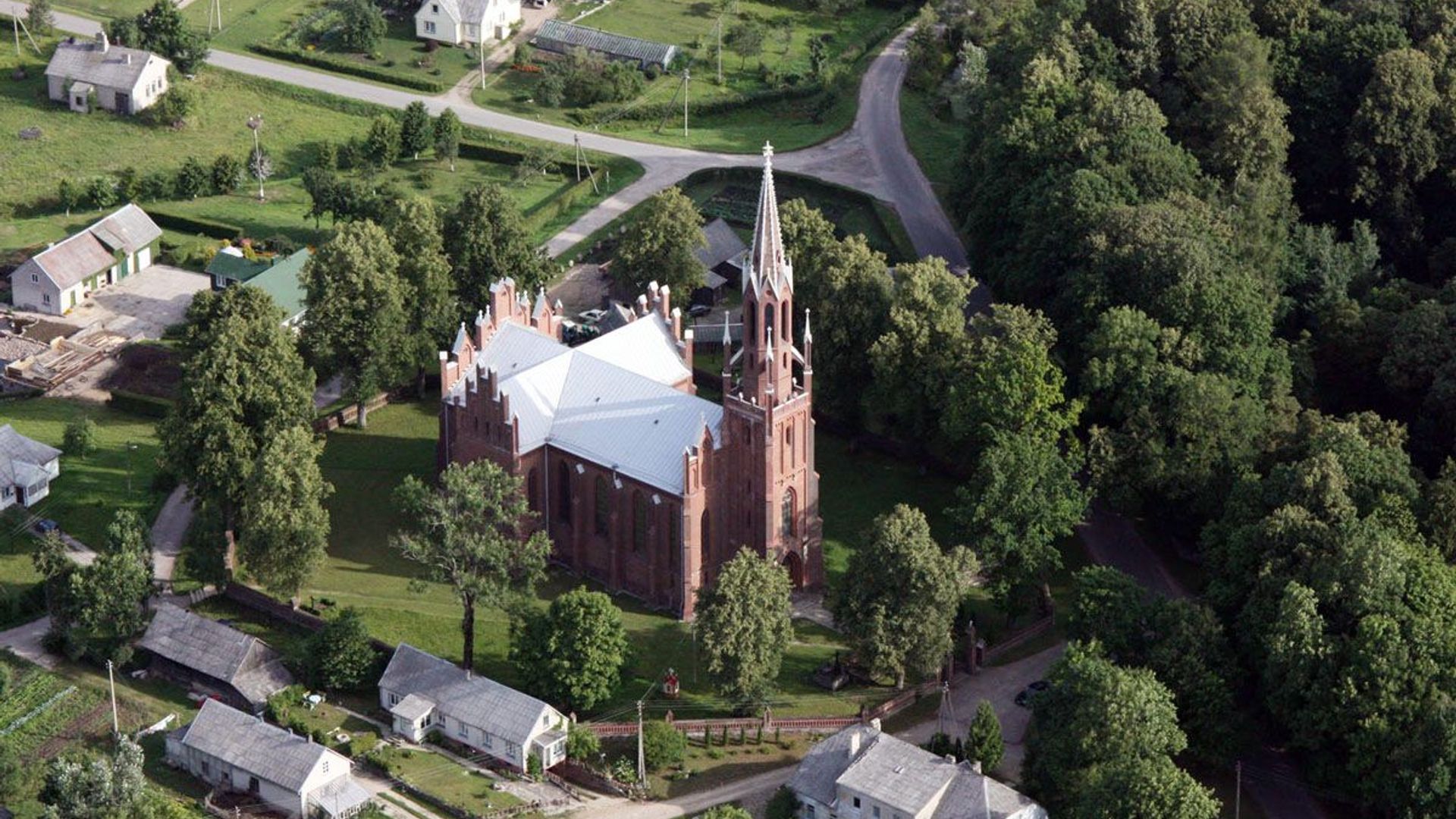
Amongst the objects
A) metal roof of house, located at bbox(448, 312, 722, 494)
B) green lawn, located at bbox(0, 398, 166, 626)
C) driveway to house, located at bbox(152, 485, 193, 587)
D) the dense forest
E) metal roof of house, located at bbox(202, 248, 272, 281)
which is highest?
the dense forest

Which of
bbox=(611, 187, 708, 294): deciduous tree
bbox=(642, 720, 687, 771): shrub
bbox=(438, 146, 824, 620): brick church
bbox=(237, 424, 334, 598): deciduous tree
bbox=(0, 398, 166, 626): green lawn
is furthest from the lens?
bbox=(611, 187, 708, 294): deciduous tree

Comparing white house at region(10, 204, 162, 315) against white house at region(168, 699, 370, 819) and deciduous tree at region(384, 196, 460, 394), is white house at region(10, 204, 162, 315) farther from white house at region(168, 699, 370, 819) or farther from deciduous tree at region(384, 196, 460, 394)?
white house at region(168, 699, 370, 819)

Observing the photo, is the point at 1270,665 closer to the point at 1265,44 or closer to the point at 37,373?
the point at 1265,44

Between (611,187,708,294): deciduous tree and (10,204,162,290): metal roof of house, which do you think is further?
(10,204,162,290): metal roof of house

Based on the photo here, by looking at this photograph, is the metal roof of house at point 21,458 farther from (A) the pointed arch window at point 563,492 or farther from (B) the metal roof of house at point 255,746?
(A) the pointed arch window at point 563,492

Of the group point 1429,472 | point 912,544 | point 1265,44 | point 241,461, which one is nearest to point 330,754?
point 241,461

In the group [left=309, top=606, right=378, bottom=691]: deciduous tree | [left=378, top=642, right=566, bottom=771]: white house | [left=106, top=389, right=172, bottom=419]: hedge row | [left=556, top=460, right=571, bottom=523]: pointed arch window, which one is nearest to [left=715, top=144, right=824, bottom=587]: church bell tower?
[left=556, top=460, right=571, bottom=523]: pointed arch window

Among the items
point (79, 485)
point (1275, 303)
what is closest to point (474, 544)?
point (79, 485)
